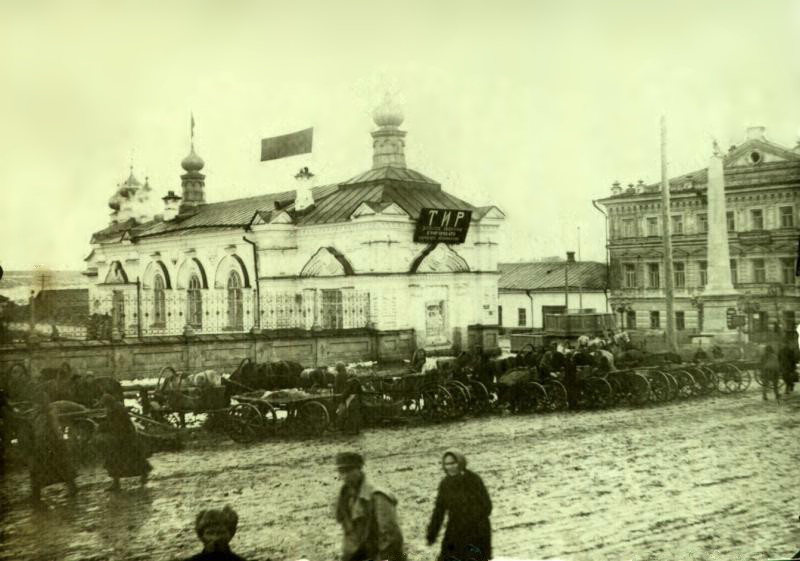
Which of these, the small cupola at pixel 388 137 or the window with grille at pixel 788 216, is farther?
the window with grille at pixel 788 216

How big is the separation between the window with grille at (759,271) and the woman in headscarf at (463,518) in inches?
80.4

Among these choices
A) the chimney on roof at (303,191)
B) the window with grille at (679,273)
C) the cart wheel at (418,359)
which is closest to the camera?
the chimney on roof at (303,191)

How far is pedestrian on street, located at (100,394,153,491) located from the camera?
10.7 feet

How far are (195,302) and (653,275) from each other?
2406mm

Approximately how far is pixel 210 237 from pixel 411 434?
1.35 metres

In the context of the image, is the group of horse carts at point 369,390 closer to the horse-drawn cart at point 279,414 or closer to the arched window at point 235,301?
the horse-drawn cart at point 279,414

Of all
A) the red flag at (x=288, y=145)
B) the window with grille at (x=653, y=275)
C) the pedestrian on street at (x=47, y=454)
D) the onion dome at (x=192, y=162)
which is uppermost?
the red flag at (x=288, y=145)

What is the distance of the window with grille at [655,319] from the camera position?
4.29 meters

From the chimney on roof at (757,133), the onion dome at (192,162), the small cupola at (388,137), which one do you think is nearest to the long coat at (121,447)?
the onion dome at (192,162)

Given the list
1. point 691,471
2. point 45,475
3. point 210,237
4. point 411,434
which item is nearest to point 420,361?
point 411,434

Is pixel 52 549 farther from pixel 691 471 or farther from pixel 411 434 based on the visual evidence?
pixel 691 471

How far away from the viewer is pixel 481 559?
3.47 metres

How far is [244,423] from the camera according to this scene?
11.8 feet

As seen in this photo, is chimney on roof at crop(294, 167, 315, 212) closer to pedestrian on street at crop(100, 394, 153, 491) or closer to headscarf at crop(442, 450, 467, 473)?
pedestrian on street at crop(100, 394, 153, 491)
